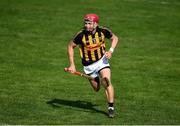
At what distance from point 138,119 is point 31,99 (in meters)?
3.13

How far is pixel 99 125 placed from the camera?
1320 cm

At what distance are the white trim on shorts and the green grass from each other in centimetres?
91

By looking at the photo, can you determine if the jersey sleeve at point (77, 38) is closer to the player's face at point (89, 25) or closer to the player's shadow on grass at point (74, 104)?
the player's face at point (89, 25)

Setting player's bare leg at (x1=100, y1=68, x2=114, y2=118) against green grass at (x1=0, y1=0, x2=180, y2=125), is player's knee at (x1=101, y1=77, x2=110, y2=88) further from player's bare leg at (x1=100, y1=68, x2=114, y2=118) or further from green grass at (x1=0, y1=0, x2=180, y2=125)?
green grass at (x1=0, y1=0, x2=180, y2=125)

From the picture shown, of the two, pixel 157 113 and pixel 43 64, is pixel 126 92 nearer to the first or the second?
pixel 157 113

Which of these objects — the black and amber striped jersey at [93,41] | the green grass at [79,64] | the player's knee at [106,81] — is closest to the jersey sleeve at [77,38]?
the black and amber striped jersey at [93,41]

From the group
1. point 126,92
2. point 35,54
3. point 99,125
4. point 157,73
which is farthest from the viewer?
point 35,54

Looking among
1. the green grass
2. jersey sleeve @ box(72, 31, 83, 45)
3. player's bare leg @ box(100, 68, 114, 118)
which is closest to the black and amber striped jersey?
jersey sleeve @ box(72, 31, 83, 45)

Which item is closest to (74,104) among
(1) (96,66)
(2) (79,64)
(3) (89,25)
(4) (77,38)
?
(1) (96,66)

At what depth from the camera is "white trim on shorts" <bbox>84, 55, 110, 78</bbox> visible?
1448 cm

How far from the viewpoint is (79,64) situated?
19953 millimetres

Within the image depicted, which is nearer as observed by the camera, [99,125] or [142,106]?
[99,125]

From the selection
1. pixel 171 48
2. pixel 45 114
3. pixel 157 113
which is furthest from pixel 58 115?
pixel 171 48

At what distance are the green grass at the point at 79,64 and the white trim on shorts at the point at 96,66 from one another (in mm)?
905
